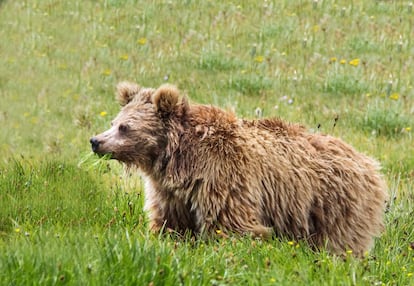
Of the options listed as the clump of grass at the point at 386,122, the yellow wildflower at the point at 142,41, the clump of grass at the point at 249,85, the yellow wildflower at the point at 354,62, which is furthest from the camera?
the yellow wildflower at the point at 142,41

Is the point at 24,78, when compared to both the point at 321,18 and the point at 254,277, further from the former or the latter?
the point at 254,277

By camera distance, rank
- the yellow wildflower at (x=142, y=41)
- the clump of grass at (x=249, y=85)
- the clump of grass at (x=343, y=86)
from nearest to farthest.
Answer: the clump of grass at (x=249, y=85), the clump of grass at (x=343, y=86), the yellow wildflower at (x=142, y=41)

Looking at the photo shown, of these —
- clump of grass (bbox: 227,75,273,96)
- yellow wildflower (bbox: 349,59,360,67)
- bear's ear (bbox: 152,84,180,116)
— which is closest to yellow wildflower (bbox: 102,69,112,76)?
clump of grass (bbox: 227,75,273,96)

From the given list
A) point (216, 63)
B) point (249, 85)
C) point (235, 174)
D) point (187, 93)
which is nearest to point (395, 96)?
point (249, 85)

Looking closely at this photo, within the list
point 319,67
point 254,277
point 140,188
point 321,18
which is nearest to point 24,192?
point 140,188

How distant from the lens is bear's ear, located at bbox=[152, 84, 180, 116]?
562 centimetres

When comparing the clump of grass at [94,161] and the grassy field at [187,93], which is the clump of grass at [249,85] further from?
the clump of grass at [94,161]

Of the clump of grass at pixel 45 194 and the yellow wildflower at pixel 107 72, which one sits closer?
the clump of grass at pixel 45 194

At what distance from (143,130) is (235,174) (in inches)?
26.2

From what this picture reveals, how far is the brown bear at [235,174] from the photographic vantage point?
5531 mm

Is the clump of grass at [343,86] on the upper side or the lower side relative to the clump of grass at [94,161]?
lower

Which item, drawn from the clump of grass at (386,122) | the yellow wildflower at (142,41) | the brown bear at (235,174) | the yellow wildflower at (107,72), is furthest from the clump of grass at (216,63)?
the brown bear at (235,174)

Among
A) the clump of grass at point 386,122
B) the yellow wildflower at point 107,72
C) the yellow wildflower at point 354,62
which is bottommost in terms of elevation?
the yellow wildflower at point 107,72

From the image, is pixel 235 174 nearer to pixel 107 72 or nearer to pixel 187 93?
pixel 187 93
